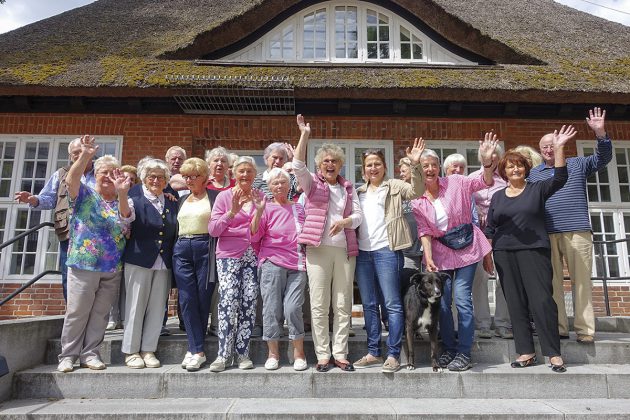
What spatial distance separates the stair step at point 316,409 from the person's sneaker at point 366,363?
0.95ft

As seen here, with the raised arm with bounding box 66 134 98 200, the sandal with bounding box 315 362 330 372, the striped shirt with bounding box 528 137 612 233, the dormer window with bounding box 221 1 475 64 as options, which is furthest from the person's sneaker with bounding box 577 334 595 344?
the dormer window with bounding box 221 1 475 64

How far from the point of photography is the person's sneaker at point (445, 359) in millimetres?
3478

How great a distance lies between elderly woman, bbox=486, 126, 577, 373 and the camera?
11.5 ft

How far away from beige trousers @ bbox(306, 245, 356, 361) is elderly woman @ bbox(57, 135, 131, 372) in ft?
5.39

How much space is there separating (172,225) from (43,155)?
→ 15.1 ft

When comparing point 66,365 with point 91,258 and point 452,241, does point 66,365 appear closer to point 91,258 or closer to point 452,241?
point 91,258

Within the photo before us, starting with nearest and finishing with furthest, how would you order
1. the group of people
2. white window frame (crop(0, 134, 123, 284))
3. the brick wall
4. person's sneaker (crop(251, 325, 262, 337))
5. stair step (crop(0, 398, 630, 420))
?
1. stair step (crop(0, 398, 630, 420))
2. the group of people
3. person's sneaker (crop(251, 325, 262, 337))
4. white window frame (crop(0, 134, 123, 284))
5. the brick wall

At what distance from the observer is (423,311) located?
3418 mm

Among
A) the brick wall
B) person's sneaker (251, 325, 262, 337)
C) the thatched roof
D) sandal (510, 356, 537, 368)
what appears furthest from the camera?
the brick wall

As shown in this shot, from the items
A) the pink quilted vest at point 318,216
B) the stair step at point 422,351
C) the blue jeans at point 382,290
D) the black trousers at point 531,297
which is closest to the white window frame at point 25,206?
the stair step at point 422,351

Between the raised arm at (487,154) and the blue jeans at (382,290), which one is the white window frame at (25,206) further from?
the raised arm at (487,154)

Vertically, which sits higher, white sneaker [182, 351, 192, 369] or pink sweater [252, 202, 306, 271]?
pink sweater [252, 202, 306, 271]

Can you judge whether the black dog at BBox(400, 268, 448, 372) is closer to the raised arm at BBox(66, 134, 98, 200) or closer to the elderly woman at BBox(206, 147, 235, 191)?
the elderly woman at BBox(206, 147, 235, 191)

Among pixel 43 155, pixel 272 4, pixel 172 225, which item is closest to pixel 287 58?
pixel 272 4
